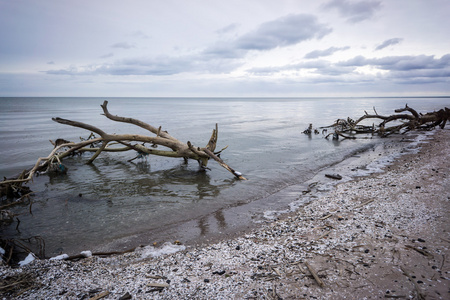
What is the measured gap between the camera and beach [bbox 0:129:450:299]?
3152 mm

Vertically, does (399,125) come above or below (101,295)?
above

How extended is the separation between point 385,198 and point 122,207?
22.7 feet

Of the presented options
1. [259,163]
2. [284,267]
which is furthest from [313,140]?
[284,267]

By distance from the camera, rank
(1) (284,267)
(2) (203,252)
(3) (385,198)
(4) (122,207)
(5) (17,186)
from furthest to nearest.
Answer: (5) (17,186)
(4) (122,207)
(3) (385,198)
(2) (203,252)
(1) (284,267)

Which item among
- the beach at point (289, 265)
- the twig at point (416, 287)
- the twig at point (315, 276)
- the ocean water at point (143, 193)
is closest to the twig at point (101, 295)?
the beach at point (289, 265)

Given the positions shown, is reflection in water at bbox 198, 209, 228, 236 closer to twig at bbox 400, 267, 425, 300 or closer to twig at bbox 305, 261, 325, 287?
twig at bbox 305, 261, 325, 287

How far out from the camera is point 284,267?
11.9 ft

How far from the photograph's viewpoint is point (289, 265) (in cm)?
365

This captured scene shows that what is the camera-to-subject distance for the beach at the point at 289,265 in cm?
315

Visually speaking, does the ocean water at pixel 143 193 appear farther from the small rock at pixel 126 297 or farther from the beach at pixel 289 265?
the small rock at pixel 126 297

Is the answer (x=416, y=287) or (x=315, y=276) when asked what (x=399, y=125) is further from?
(x=315, y=276)

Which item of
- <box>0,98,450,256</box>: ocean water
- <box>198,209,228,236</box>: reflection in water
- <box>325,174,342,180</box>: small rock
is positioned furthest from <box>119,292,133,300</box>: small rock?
<box>325,174,342,180</box>: small rock

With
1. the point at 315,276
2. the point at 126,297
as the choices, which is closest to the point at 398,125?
the point at 315,276

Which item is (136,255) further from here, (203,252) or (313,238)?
(313,238)
